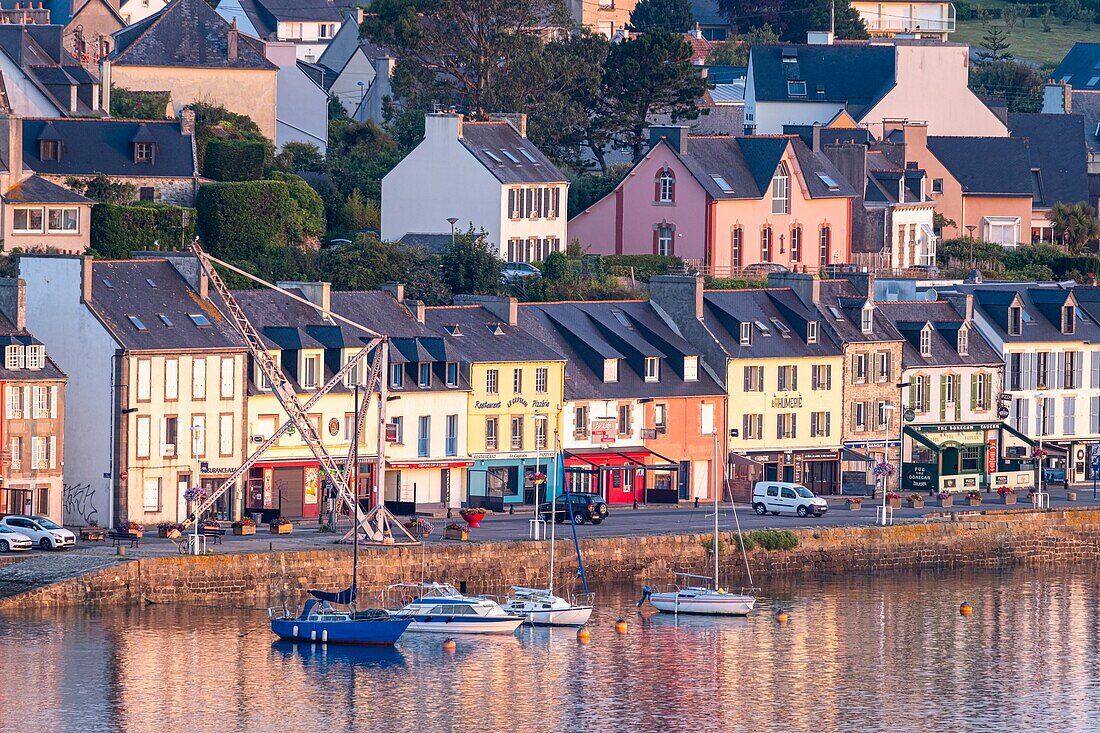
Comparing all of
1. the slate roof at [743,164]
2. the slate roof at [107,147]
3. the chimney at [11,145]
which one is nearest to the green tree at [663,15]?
the slate roof at [743,164]

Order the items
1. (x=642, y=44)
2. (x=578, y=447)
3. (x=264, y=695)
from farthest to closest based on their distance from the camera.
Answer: (x=642, y=44) < (x=578, y=447) < (x=264, y=695)

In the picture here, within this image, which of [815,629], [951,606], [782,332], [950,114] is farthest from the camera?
[950,114]

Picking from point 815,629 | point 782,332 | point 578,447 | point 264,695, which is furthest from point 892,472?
point 264,695

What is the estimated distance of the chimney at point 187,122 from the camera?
394 feet

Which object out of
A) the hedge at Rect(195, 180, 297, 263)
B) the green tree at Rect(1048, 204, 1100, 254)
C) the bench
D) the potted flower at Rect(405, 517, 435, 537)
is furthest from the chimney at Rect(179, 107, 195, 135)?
the green tree at Rect(1048, 204, 1100, 254)

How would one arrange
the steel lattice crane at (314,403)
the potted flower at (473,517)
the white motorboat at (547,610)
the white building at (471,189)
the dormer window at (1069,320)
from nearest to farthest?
the white motorboat at (547,610)
the steel lattice crane at (314,403)
the potted flower at (473,517)
the dormer window at (1069,320)
the white building at (471,189)

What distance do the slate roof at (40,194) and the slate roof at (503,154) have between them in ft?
63.2

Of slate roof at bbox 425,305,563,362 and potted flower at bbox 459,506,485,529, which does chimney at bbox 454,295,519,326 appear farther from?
potted flower at bbox 459,506,485,529

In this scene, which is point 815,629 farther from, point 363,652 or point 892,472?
point 892,472

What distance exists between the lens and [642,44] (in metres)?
139

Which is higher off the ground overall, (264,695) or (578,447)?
(578,447)

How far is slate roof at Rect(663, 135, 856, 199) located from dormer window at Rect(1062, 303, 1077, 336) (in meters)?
16.1

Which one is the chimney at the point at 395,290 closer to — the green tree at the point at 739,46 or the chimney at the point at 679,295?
the chimney at the point at 679,295

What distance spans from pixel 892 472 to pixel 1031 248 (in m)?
34.7
